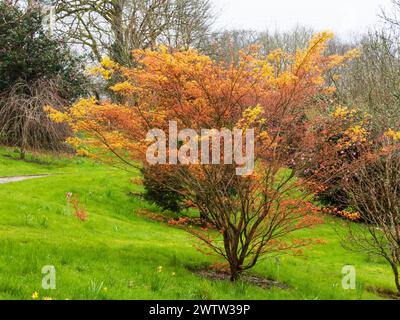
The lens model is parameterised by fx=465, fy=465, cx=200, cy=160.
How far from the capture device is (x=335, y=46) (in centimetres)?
4319

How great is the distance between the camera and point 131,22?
2444 cm

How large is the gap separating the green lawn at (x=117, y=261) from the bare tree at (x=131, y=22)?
13.3 m

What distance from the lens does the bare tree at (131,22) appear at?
24.9 meters

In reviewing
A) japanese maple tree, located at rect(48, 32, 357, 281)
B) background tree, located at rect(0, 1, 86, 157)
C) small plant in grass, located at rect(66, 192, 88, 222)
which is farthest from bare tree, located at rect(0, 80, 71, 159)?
japanese maple tree, located at rect(48, 32, 357, 281)

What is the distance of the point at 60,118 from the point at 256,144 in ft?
9.45

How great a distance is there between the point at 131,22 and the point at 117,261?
65.3 feet

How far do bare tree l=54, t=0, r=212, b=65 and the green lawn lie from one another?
13.3 meters

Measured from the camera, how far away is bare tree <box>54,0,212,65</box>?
2486 centimetres

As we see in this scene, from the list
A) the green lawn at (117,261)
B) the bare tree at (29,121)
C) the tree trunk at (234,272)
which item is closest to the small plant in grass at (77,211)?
the green lawn at (117,261)

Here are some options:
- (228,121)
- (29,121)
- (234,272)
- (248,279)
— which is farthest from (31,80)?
(234,272)

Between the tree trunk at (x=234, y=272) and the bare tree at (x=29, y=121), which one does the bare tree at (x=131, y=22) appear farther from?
the tree trunk at (x=234, y=272)

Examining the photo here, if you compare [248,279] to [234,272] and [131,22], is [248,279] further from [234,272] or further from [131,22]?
[131,22]
